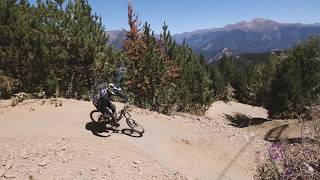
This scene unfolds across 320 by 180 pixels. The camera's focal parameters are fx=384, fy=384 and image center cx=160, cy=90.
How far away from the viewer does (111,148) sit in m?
12.3

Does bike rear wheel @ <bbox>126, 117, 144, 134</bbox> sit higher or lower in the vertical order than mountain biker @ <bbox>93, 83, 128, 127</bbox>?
lower

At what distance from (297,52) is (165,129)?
2710 cm

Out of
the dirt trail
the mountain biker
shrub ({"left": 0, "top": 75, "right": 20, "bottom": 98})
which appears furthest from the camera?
shrub ({"left": 0, "top": 75, "right": 20, "bottom": 98})

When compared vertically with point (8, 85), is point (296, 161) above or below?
below

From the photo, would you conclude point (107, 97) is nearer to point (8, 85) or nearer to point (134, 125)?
point (134, 125)

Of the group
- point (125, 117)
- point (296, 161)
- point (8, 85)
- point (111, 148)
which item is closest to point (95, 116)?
point (125, 117)

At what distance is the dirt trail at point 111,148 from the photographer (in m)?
11.0

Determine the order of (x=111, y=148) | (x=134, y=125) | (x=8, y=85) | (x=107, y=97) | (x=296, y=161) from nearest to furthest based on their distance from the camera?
(x=296, y=161)
(x=111, y=148)
(x=107, y=97)
(x=134, y=125)
(x=8, y=85)

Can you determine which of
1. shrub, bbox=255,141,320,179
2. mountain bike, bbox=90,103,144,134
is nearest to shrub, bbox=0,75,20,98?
mountain bike, bbox=90,103,144,134

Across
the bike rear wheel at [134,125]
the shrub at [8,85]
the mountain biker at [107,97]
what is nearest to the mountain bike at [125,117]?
the bike rear wheel at [134,125]

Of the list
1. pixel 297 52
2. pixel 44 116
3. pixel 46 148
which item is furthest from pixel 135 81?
pixel 297 52

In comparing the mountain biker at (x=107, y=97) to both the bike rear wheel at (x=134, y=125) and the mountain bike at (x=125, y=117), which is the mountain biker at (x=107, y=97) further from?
the bike rear wheel at (x=134, y=125)

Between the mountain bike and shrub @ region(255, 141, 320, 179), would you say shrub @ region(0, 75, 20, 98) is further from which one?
shrub @ region(255, 141, 320, 179)

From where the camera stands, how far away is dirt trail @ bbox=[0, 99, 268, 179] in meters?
11.0
